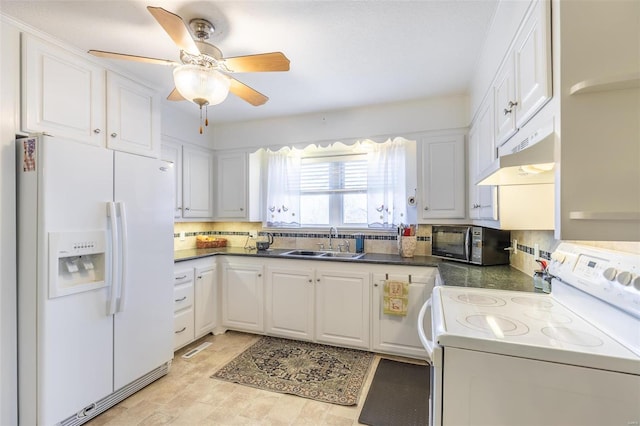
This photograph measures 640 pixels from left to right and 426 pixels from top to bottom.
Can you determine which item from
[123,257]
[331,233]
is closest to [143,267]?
[123,257]

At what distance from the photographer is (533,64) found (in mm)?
1148

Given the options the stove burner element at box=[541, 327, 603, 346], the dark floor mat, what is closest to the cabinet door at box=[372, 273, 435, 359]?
the dark floor mat

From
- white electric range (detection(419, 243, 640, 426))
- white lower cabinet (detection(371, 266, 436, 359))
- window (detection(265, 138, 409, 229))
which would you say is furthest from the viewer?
window (detection(265, 138, 409, 229))

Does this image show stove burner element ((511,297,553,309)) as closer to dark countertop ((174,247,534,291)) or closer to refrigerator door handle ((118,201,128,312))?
dark countertop ((174,247,534,291))

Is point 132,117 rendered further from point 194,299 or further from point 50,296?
point 194,299

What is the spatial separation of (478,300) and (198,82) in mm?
1837

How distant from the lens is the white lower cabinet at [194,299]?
271cm

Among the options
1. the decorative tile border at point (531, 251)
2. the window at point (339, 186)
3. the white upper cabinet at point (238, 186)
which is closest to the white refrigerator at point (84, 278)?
the white upper cabinet at point (238, 186)

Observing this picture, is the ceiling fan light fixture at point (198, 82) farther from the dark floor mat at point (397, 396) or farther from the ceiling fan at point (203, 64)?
the dark floor mat at point (397, 396)

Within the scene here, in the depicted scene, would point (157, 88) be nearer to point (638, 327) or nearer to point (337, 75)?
point (337, 75)

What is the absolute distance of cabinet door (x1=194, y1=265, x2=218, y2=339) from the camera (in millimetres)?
2934

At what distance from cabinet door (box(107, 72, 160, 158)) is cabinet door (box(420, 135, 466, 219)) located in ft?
8.07

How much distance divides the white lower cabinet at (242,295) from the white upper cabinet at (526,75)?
2451 millimetres

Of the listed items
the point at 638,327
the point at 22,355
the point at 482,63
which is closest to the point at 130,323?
the point at 22,355
